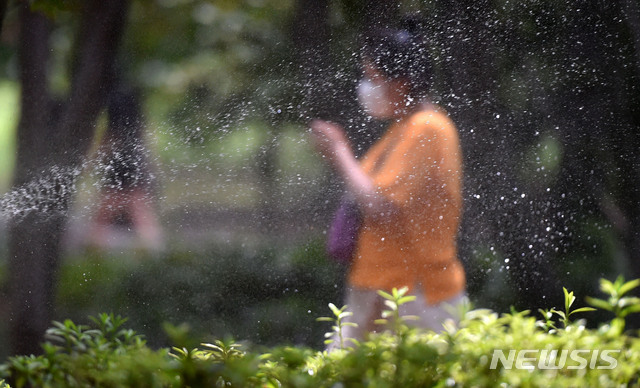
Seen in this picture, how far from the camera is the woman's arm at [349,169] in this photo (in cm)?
230

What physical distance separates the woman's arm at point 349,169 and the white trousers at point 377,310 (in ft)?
0.91

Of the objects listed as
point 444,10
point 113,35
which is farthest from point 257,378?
point 113,35

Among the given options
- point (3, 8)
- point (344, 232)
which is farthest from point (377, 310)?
point (3, 8)

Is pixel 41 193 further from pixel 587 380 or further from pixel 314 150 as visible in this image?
pixel 587 380

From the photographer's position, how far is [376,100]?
7.73 feet

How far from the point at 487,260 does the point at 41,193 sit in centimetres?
168

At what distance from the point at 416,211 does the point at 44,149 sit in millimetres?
1437

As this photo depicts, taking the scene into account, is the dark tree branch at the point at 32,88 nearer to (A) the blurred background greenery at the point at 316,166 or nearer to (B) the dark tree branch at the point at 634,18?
(A) the blurred background greenery at the point at 316,166

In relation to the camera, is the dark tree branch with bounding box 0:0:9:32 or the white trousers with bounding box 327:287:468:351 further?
the dark tree branch with bounding box 0:0:9:32

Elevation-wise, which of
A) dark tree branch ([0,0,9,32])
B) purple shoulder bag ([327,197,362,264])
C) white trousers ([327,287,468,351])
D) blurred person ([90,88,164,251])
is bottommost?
white trousers ([327,287,468,351])

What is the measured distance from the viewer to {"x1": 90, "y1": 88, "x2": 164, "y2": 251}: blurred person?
96.7 inches

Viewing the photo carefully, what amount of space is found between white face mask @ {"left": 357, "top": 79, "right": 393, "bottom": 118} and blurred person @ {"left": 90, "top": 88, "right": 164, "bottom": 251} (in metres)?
0.84

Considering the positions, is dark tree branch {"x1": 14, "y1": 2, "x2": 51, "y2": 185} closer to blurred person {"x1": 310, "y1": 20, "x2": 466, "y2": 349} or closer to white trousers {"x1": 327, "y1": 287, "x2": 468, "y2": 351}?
blurred person {"x1": 310, "y1": 20, "x2": 466, "y2": 349}

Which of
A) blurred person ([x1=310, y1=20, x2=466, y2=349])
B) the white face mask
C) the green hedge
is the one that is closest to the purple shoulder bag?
blurred person ([x1=310, y1=20, x2=466, y2=349])
